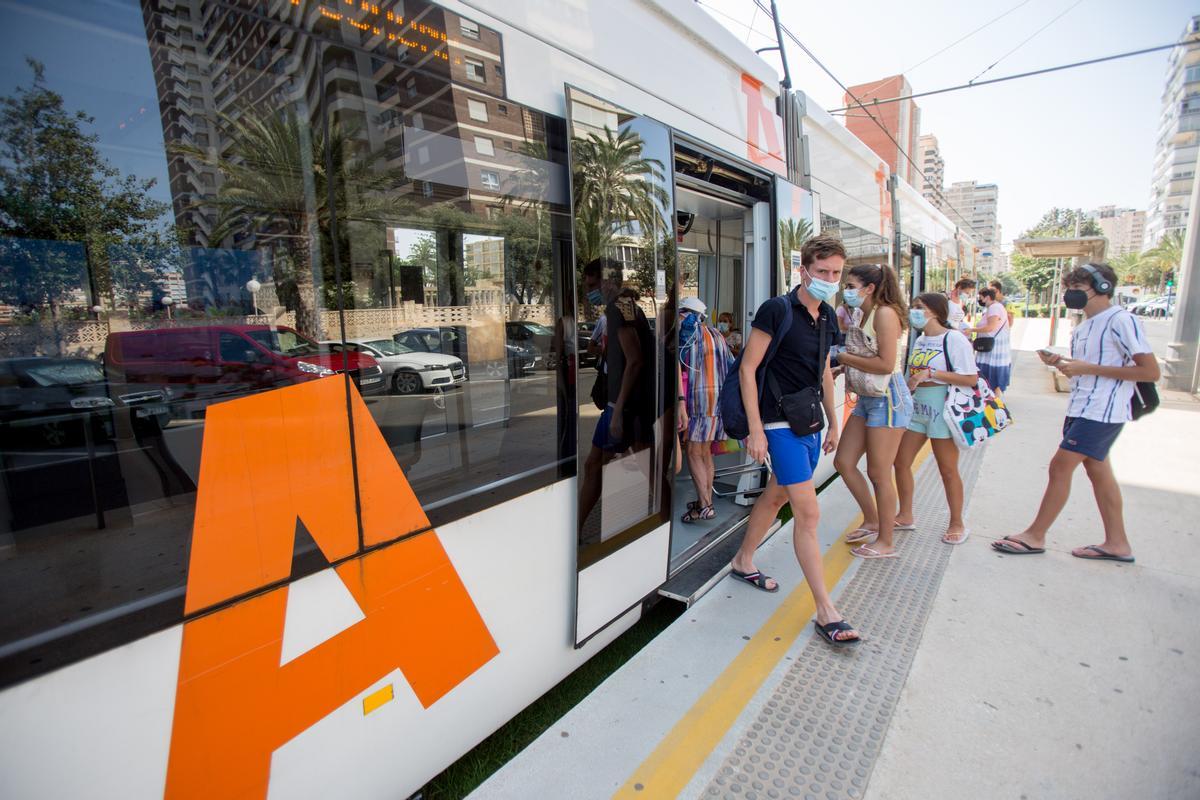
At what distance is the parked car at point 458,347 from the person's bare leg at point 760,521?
5.28 ft

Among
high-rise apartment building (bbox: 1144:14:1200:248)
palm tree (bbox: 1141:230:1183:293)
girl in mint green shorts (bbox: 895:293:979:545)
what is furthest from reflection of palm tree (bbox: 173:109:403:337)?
high-rise apartment building (bbox: 1144:14:1200:248)

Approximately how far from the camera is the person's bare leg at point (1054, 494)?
3.71m

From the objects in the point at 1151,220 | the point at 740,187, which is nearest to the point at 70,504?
the point at 740,187

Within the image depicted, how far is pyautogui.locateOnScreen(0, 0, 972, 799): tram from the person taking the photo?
1.25 m

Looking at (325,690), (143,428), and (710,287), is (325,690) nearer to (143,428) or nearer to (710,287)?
(143,428)

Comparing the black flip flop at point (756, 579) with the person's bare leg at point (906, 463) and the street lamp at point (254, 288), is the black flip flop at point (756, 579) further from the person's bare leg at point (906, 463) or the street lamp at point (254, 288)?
the street lamp at point (254, 288)

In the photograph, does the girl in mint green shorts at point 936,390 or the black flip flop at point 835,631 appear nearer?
the black flip flop at point 835,631

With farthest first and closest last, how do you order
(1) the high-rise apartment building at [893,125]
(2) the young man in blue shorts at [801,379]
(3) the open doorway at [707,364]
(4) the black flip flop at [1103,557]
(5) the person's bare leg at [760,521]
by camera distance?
(1) the high-rise apartment building at [893,125]
(3) the open doorway at [707,364]
(4) the black flip flop at [1103,557]
(5) the person's bare leg at [760,521]
(2) the young man in blue shorts at [801,379]

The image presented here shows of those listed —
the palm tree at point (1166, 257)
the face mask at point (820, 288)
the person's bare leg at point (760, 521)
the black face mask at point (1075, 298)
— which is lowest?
the person's bare leg at point (760, 521)

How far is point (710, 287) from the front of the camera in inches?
264

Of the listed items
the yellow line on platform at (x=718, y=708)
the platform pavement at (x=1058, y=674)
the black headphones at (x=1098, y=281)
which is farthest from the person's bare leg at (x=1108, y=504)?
the yellow line on platform at (x=718, y=708)

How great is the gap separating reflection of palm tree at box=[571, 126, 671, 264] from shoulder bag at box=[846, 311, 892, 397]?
1.64 m

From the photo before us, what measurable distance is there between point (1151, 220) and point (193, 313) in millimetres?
144736

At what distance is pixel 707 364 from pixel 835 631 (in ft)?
6.30
